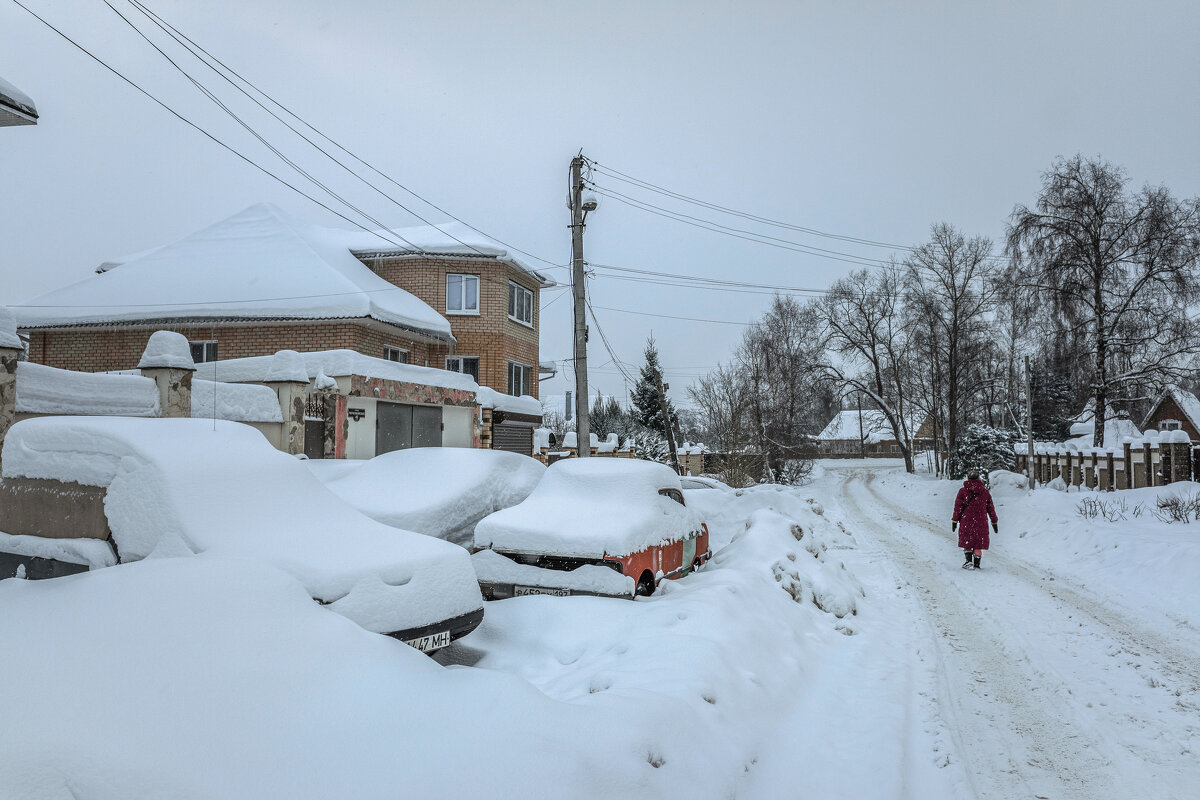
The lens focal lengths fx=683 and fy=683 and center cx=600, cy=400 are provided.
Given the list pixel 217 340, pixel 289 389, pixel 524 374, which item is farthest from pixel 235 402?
pixel 524 374

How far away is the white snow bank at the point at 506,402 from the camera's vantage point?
19.2 metres

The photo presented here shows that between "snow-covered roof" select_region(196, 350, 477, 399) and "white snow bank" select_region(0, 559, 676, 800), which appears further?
"snow-covered roof" select_region(196, 350, 477, 399)

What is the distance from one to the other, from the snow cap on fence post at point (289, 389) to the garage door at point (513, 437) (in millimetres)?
8753

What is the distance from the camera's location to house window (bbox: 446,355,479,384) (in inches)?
885

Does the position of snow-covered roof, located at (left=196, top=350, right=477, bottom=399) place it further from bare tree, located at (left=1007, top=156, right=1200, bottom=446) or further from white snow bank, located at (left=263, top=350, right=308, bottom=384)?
bare tree, located at (left=1007, top=156, right=1200, bottom=446)

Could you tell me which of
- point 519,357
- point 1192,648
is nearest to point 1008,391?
point 519,357

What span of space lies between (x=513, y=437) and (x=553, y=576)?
1506 centimetres

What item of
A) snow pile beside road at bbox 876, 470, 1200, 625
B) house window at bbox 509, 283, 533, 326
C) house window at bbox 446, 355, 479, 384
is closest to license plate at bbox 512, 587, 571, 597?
snow pile beside road at bbox 876, 470, 1200, 625

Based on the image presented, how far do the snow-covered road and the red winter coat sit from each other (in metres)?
0.64

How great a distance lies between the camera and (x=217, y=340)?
58.8ft

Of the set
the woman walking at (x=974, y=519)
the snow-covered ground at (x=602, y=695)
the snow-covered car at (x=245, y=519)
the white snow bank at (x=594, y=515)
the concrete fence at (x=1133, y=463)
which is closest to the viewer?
the snow-covered ground at (x=602, y=695)

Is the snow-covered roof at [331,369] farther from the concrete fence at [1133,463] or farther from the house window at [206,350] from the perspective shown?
the concrete fence at [1133,463]

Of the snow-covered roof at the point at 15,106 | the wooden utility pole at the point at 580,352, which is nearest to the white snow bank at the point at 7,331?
the snow-covered roof at the point at 15,106


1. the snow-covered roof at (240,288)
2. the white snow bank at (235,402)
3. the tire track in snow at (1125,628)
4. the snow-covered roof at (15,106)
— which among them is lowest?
the tire track in snow at (1125,628)
